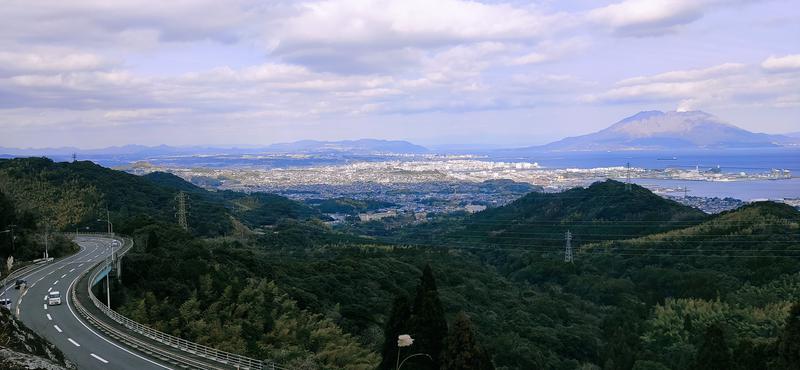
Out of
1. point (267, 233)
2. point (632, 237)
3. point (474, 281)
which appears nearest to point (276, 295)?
point (474, 281)

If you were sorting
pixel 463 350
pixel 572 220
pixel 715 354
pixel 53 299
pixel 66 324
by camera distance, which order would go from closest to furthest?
pixel 463 350 < pixel 66 324 < pixel 715 354 < pixel 53 299 < pixel 572 220

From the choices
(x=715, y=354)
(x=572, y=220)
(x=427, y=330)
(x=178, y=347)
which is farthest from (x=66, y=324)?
(x=572, y=220)

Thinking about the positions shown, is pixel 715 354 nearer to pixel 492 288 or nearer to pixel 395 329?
pixel 395 329

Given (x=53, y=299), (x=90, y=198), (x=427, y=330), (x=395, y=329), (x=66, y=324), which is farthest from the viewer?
Result: (x=90, y=198)

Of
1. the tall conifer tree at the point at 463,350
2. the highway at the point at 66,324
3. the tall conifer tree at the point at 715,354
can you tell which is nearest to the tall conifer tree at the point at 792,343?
the tall conifer tree at the point at 715,354

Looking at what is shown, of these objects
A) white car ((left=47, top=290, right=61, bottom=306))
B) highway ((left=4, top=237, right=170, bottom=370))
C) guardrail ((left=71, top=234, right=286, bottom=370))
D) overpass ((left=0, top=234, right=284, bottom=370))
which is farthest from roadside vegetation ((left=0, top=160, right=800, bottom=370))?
highway ((left=4, top=237, right=170, bottom=370))

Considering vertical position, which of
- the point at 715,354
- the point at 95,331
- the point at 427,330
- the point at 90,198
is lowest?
the point at 715,354

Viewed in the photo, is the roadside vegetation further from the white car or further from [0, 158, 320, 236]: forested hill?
the white car
